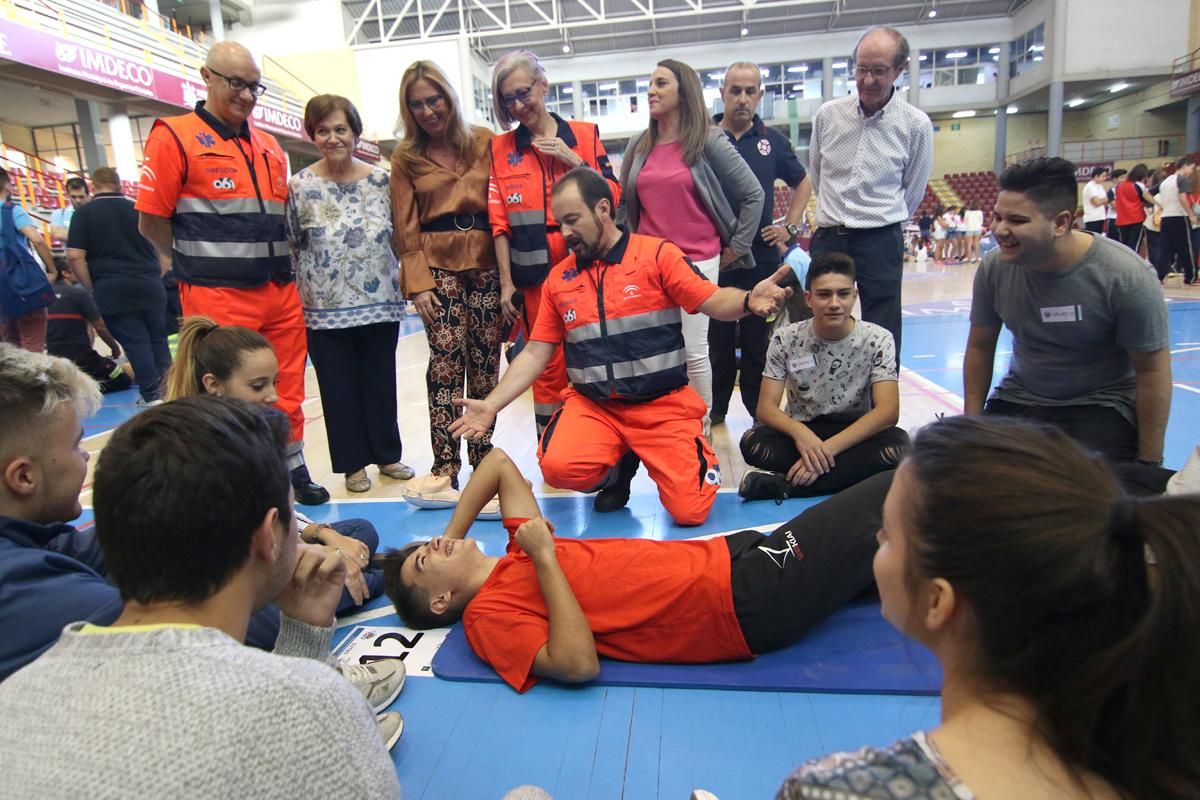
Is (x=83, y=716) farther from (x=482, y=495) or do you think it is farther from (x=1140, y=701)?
(x=482, y=495)

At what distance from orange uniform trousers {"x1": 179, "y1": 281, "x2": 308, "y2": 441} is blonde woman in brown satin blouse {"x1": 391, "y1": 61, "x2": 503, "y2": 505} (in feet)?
1.75

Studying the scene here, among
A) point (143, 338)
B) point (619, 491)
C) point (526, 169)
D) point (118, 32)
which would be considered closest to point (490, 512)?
point (619, 491)

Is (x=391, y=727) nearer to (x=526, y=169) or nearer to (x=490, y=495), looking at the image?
(x=490, y=495)

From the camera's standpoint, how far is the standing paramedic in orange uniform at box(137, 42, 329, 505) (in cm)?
305

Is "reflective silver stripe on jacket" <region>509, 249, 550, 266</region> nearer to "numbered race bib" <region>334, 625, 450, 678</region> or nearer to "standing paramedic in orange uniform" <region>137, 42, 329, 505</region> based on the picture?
"standing paramedic in orange uniform" <region>137, 42, 329, 505</region>

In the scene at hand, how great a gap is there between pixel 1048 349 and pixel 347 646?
2.61 m

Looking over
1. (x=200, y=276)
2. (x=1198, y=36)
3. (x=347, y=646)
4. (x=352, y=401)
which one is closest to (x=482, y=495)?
(x=347, y=646)

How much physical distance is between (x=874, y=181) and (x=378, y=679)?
10.2 ft

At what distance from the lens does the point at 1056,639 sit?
0.79 meters

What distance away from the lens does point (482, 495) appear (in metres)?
2.58

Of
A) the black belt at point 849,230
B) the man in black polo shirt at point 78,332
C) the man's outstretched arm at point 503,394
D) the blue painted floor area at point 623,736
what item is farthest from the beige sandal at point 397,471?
the man in black polo shirt at point 78,332

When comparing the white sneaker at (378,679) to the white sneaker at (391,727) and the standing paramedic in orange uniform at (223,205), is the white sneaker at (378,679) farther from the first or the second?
the standing paramedic in orange uniform at (223,205)

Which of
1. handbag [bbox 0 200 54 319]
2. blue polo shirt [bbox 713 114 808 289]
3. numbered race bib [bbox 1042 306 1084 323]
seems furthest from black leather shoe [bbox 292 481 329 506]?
handbag [bbox 0 200 54 319]

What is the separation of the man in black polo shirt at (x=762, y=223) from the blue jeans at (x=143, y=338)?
4382 mm
